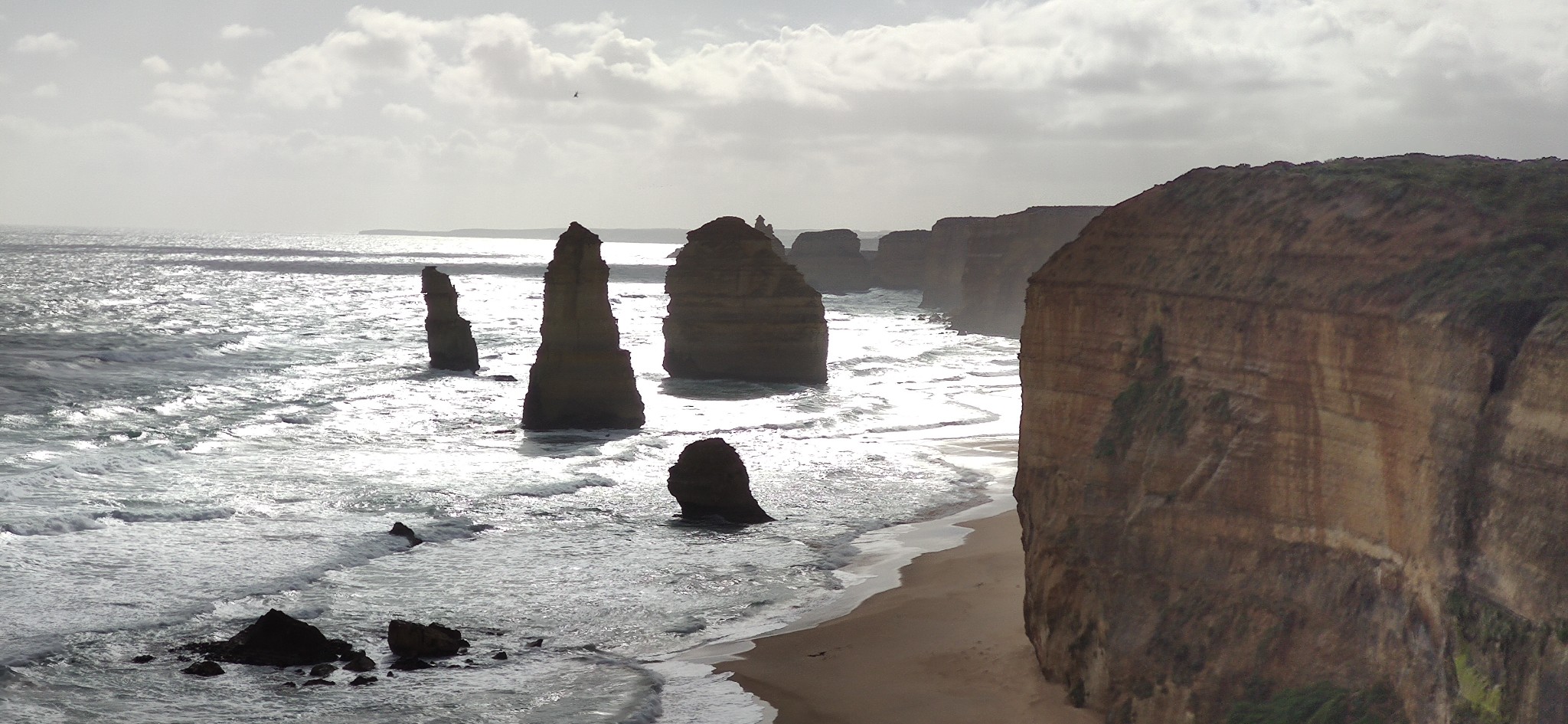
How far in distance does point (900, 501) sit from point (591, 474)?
6844mm

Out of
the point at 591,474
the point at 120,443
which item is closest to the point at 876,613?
the point at 591,474

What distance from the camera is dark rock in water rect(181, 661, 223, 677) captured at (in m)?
13.7

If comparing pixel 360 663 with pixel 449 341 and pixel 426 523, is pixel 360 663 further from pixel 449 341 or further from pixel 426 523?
pixel 449 341

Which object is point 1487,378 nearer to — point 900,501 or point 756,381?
point 900,501

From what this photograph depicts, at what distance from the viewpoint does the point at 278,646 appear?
47.1ft

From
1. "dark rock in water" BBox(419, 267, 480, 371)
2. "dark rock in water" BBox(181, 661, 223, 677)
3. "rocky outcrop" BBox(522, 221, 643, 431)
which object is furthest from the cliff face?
"dark rock in water" BBox(419, 267, 480, 371)

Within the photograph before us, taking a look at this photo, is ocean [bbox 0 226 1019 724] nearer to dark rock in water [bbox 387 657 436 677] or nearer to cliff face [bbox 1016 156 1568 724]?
dark rock in water [bbox 387 657 436 677]

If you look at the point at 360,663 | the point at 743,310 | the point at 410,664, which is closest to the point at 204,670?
the point at 360,663

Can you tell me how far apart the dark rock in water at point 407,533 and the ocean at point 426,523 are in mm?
137

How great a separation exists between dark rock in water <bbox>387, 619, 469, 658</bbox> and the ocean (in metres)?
0.30

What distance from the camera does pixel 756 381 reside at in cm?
4512

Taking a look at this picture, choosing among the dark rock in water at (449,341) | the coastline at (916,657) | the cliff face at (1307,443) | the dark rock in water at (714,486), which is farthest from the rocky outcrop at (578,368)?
the cliff face at (1307,443)

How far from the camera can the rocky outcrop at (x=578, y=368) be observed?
33781mm

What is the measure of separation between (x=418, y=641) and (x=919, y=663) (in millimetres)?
5645
